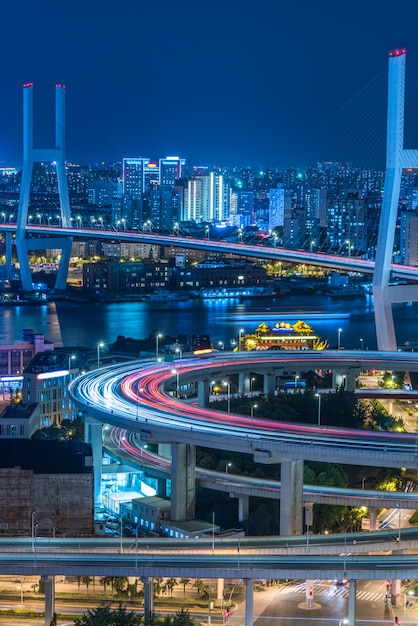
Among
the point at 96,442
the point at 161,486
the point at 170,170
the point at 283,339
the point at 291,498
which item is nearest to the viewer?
the point at 291,498

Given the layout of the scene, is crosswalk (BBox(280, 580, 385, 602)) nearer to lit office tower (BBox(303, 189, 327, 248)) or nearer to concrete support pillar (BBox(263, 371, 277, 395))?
concrete support pillar (BBox(263, 371, 277, 395))

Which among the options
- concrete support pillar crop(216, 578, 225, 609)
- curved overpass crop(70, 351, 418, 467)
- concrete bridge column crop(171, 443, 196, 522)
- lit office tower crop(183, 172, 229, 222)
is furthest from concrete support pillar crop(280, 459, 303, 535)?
lit office tower crop(183, 172, 229, 222)

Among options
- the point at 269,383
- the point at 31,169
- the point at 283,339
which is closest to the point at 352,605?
the point at 269,383

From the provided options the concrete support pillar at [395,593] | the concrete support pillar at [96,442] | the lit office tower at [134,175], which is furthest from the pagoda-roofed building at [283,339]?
the lit office tower at [134,175]

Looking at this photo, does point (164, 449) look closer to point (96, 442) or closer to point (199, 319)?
point (96, 442)

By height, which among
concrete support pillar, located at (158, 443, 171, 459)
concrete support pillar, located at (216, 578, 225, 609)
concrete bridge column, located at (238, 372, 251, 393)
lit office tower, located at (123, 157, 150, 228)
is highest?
lit office tower, located at (123, 157, 150, 228)

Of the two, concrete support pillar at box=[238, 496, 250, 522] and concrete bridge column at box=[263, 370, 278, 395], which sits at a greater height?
concrete bridge column at box=[263, 370, 278, 395]

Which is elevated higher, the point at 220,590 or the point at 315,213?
the point at 315,213
